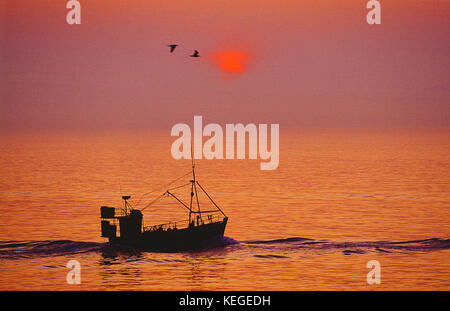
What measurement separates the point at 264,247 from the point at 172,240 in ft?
37.1

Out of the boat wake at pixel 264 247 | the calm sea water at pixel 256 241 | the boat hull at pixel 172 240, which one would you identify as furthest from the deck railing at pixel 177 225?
the boat wake at pixel 264 247

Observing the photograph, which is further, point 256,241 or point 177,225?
point 177,225

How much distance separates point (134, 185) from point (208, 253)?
91797mm

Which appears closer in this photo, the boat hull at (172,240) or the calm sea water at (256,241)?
the calm sea water at (256,241)

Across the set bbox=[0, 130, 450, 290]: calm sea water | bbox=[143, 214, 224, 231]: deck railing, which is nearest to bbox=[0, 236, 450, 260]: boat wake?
bbox=[0, 130, 450, 290]: calm sea water

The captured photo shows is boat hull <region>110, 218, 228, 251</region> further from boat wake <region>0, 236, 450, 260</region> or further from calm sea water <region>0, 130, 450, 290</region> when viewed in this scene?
calm sea water <region>0, 130, 450, 290</region>

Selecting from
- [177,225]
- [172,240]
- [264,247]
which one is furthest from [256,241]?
[177,225]

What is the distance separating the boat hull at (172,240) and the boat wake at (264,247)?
3.12ft

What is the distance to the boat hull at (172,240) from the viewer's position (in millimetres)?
79188

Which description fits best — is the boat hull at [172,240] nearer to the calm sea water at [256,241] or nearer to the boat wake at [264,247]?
the boat wake at [264,247]

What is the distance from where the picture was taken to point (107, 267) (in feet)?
234

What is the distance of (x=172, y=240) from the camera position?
79.8 meters

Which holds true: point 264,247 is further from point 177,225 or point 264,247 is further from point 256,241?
point 177,225
